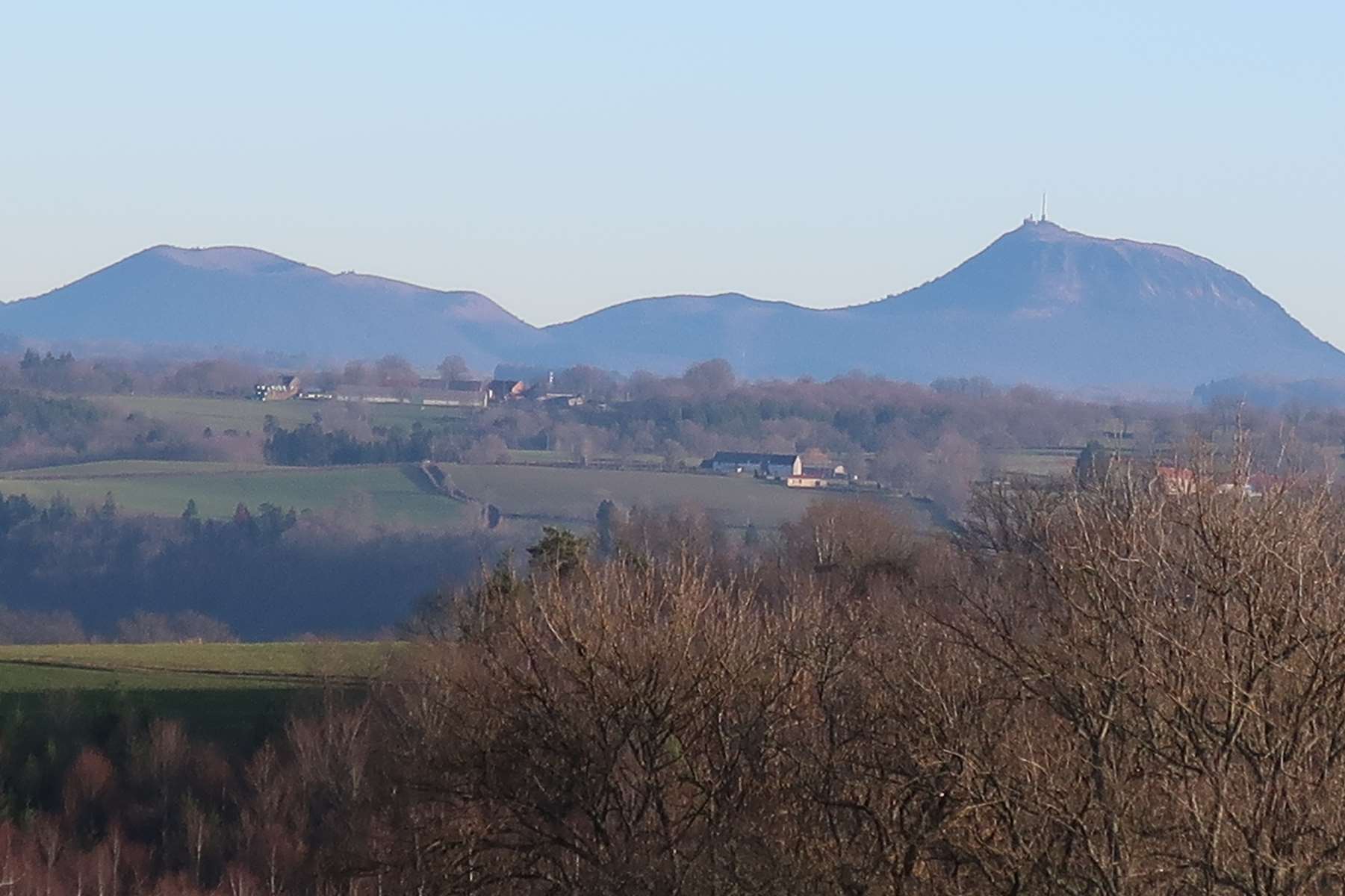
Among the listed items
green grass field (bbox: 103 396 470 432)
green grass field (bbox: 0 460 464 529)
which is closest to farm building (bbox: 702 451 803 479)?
green grass field (bbox: 0 460 464 529)

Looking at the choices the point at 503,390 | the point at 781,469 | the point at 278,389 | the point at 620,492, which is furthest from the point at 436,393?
the point at 620,492

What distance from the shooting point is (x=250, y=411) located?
141625mm

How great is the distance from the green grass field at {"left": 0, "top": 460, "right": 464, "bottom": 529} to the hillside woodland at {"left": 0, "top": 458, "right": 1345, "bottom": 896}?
72429 millimetres

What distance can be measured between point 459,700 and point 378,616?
2403 inches

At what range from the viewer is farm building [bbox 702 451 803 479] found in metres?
112

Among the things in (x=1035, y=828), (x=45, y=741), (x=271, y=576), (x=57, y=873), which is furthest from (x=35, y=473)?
(x=1035, y=828)

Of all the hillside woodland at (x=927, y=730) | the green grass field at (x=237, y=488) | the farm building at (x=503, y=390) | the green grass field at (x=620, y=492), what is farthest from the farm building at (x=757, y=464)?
the hillside woodland at (x=927, y=730)

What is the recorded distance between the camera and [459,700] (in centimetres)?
1994

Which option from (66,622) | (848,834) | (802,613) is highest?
(802,613)

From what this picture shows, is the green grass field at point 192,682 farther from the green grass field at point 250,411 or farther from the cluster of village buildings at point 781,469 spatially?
the green grass field at point 250,411

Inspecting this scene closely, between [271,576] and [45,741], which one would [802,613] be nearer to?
[45,741]

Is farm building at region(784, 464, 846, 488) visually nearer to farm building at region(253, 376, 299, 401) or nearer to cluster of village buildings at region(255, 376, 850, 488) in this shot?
cluster of village buildings at region(255, 376, 850, 488)

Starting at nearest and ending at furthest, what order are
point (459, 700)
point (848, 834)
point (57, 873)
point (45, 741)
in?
point (848, 834), point (459, 700), point (57, 873), point (45, 741)

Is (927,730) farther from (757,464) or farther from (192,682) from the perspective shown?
(757,464)
